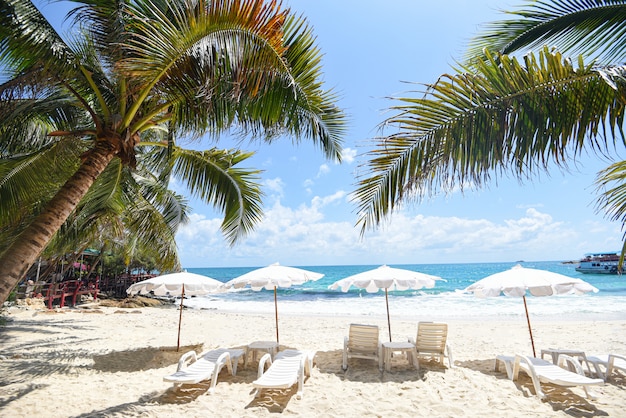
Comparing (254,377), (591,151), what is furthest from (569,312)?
(591,151)

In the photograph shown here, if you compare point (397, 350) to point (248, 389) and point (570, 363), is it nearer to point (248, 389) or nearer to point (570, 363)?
point (248, 389)

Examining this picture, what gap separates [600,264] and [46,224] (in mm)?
60537

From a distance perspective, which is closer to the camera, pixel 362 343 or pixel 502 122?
pixel 502 122

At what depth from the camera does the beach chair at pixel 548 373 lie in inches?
181

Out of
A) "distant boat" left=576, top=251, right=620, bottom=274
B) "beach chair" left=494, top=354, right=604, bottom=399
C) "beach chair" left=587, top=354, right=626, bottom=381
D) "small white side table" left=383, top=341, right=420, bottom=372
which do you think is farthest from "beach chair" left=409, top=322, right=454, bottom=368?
"distant boat" left=576, top=251, right=620, bottom=274

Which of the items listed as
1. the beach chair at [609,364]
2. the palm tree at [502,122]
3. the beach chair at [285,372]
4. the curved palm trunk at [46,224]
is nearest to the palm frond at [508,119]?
the palm tree at [502,122]

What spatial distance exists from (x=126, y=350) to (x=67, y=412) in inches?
168

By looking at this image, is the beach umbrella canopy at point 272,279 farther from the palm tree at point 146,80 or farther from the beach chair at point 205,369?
the palm tree at point 146,80

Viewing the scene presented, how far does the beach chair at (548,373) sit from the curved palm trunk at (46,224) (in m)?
6.55

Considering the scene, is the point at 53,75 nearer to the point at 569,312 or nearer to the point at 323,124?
the point at 323,124

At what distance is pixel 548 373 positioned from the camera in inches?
195

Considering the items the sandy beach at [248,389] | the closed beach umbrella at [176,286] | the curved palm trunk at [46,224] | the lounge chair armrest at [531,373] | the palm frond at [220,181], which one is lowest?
the sandy beach at [248,389]

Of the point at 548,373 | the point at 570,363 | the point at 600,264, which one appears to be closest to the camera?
the point at 548,373

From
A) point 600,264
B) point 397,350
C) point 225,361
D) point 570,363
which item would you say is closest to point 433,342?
point 397,350
